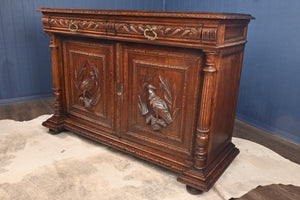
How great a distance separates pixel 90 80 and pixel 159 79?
692 millimetres

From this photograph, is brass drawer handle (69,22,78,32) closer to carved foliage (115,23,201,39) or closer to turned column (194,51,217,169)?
carved foliage (115,23,201,39)

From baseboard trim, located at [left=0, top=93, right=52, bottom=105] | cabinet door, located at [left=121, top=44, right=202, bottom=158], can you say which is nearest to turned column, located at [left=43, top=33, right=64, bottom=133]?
cabinet door, located at [left=121, top=44, right=202, bottom=158]

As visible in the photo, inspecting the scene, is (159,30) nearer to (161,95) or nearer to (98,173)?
(161,95)

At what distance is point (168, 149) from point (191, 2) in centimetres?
222

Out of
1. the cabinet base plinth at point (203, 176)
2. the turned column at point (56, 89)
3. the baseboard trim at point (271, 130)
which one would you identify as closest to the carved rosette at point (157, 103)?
the cabinet base plinth at point (203, 176)

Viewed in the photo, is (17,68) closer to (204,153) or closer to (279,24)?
(204,153)

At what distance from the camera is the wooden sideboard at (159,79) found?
1596 mm

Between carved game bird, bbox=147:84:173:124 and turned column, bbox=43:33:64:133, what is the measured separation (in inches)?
39.4

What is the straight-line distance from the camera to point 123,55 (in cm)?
193

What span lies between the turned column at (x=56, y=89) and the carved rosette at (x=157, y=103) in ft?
3.02

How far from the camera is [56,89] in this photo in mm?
2441

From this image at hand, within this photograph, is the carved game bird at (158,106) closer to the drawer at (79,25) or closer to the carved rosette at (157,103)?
the carved rosette at (157,103)

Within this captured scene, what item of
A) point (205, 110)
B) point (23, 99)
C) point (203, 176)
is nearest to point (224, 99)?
point (205, 110)

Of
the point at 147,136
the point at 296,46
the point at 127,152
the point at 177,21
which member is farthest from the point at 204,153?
the point at 296,46
